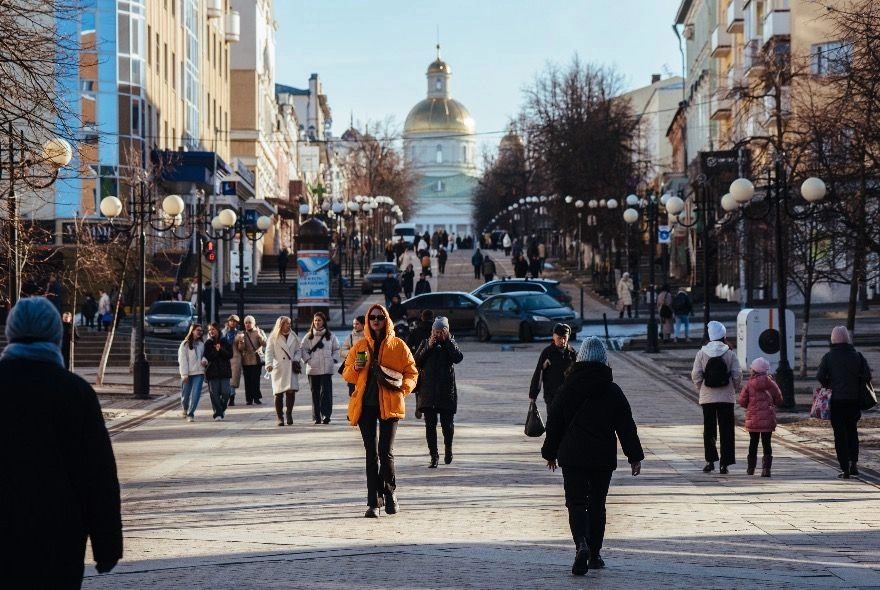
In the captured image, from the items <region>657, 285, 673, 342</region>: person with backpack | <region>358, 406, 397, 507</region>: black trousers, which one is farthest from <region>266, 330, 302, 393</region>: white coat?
<region>657, 285, 673, 342</region>: person with backpack

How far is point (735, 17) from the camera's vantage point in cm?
6750

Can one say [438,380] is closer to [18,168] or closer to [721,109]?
[18,168]

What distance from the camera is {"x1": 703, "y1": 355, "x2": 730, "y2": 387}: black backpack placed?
16.7m

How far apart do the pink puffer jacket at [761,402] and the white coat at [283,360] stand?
8.49 metres

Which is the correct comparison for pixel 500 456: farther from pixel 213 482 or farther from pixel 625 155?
pixel 625 155

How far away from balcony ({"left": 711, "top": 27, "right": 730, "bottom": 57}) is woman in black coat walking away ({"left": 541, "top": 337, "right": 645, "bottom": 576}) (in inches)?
2494

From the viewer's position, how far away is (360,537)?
38.9 feet

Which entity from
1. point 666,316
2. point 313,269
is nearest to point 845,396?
point 666,316

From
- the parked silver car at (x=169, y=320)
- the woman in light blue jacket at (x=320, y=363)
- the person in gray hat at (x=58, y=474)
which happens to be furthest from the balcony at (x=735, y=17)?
the person in gray hat at (x=58, y=474)

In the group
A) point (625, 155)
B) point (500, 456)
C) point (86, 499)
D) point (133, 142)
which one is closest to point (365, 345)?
point (500, 456)

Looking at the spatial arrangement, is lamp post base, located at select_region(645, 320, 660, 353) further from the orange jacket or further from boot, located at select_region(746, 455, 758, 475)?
the orange jacket

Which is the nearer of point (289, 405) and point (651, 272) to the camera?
point (289, 405)

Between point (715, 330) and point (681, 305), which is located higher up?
point (715, 330)

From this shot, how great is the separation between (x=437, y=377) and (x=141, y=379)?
1403 centimetres
